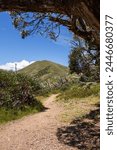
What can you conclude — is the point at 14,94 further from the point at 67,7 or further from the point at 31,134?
the point at 67,7

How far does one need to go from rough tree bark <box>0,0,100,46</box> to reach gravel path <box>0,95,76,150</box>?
5.14 m

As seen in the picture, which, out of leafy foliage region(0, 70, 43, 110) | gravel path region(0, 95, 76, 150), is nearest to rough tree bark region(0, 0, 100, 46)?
gravel path region(0, 95, 76, 150)

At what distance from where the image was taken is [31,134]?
49.4 ft

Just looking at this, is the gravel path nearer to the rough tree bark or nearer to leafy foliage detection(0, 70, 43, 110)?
leafy foliage detection(0, 70, 43, 110)

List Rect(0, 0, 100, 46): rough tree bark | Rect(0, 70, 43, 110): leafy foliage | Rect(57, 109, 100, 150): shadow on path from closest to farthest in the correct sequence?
Rect(0, 0, 100, 46): rough tree bark
Rect(57, 109, 100, 150): shadow on path
Rect(0, 70, 43, 110): leafy foliage

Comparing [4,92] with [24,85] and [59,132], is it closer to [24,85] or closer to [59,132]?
[24,85]

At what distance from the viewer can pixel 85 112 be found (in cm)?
2162

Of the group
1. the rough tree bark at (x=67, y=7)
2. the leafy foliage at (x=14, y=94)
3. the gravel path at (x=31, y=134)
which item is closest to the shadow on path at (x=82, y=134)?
the gravel path at (x=31, y=134)

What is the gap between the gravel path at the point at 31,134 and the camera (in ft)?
43.0

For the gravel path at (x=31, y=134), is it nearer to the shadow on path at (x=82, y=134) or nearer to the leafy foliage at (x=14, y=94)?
the shadow on path at (x=82, y=134)

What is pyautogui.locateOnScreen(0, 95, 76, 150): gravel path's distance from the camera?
13094 mm

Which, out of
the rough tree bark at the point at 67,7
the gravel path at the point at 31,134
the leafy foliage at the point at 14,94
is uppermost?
the rough tree bark at the point at 67,7

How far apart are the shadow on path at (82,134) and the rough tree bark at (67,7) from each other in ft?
Result: 15.9

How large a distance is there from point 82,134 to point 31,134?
6.67 feet
